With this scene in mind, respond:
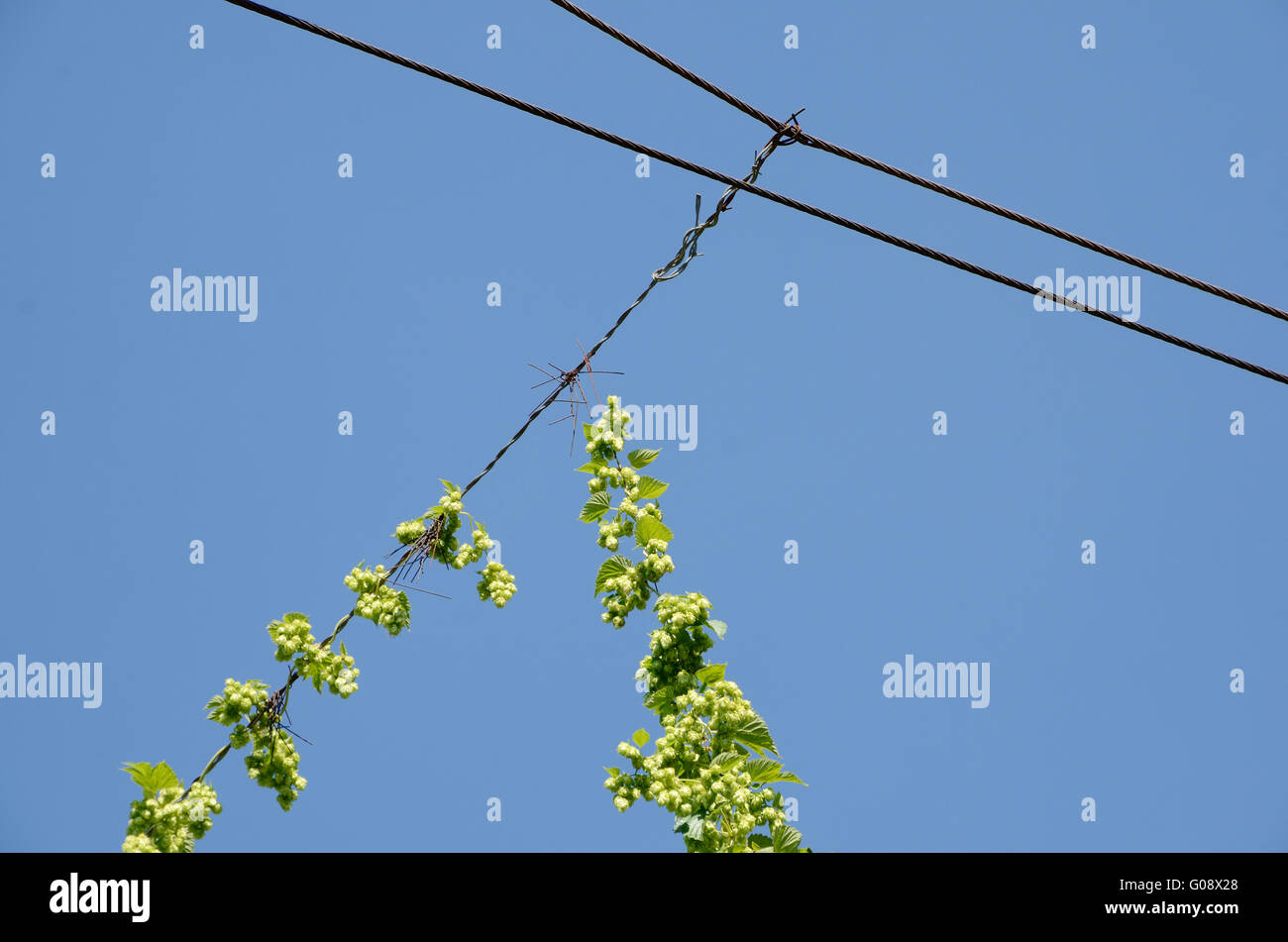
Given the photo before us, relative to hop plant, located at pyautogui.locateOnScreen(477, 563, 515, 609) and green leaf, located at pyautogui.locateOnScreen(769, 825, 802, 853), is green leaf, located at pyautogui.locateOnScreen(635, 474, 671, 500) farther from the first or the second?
green leaf, located at pyautogui.locateOnScreen(769, 825, 802, 853)

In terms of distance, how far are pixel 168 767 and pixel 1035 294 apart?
13.4 feet

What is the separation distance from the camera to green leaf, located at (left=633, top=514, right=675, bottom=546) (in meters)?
4.81

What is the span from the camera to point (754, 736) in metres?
4.43

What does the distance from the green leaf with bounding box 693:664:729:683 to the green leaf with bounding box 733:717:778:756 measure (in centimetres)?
25

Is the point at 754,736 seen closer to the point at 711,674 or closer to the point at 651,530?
the point at 711,674

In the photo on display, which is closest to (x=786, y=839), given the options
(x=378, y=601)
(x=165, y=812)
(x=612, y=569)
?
(x=612, y=569)

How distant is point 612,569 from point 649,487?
44cm

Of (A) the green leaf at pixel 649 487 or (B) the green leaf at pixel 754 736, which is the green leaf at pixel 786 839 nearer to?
(B) the green leaf at pixel 754 736

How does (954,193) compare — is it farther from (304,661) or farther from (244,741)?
(244,741)

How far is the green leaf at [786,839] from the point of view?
4.23m

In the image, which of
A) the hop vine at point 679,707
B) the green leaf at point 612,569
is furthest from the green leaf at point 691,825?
the green leaf at point 612,569

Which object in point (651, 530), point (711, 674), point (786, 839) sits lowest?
point (786, 839)

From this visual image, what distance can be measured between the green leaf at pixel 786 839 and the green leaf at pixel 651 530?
1.39 meters

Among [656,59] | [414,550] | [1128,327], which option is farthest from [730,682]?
[656,59]
